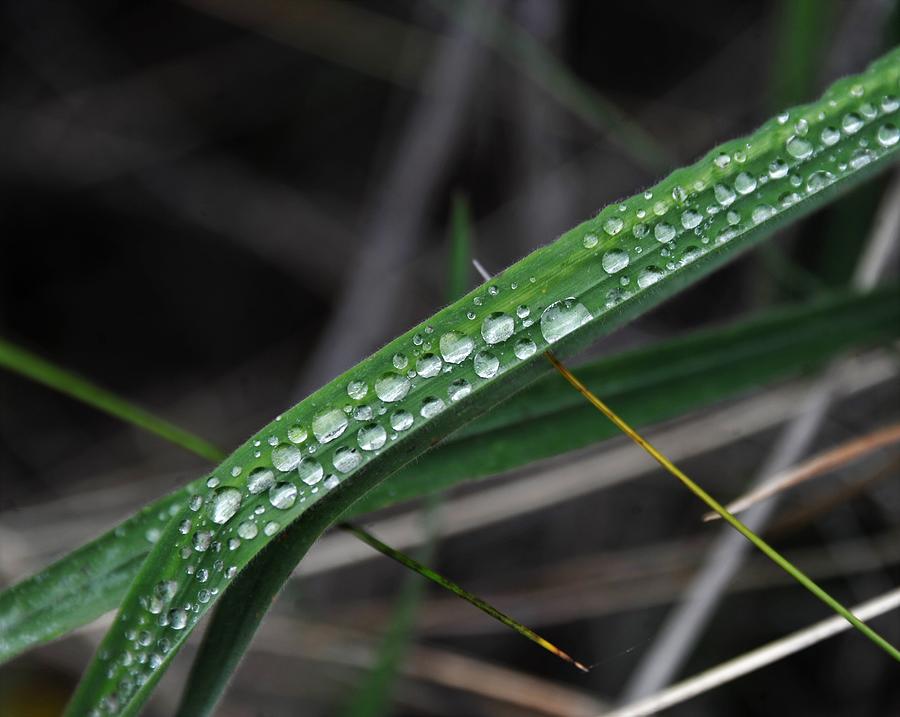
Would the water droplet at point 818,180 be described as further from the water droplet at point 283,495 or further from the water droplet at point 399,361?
the water droplet at point 283,495

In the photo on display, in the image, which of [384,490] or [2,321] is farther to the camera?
[2,321]

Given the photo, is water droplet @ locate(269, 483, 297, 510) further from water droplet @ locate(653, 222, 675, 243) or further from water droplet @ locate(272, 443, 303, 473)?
water droplet @ locate(653, 222, 675, 243)

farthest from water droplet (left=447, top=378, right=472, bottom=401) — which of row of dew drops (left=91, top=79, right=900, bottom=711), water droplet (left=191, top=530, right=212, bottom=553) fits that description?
water droplet (left=191, top=530, right=212, bottom=553)

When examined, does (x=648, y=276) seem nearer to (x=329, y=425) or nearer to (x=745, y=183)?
(x=745, y=183)

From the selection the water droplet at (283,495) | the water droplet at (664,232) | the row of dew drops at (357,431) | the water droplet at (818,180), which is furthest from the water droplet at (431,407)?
the water droplet at (818,180)

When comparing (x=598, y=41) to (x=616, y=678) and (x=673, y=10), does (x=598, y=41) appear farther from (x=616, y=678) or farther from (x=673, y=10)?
(x=616, y=678)

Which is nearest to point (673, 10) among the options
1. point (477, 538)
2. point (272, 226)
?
point (272, 226)
